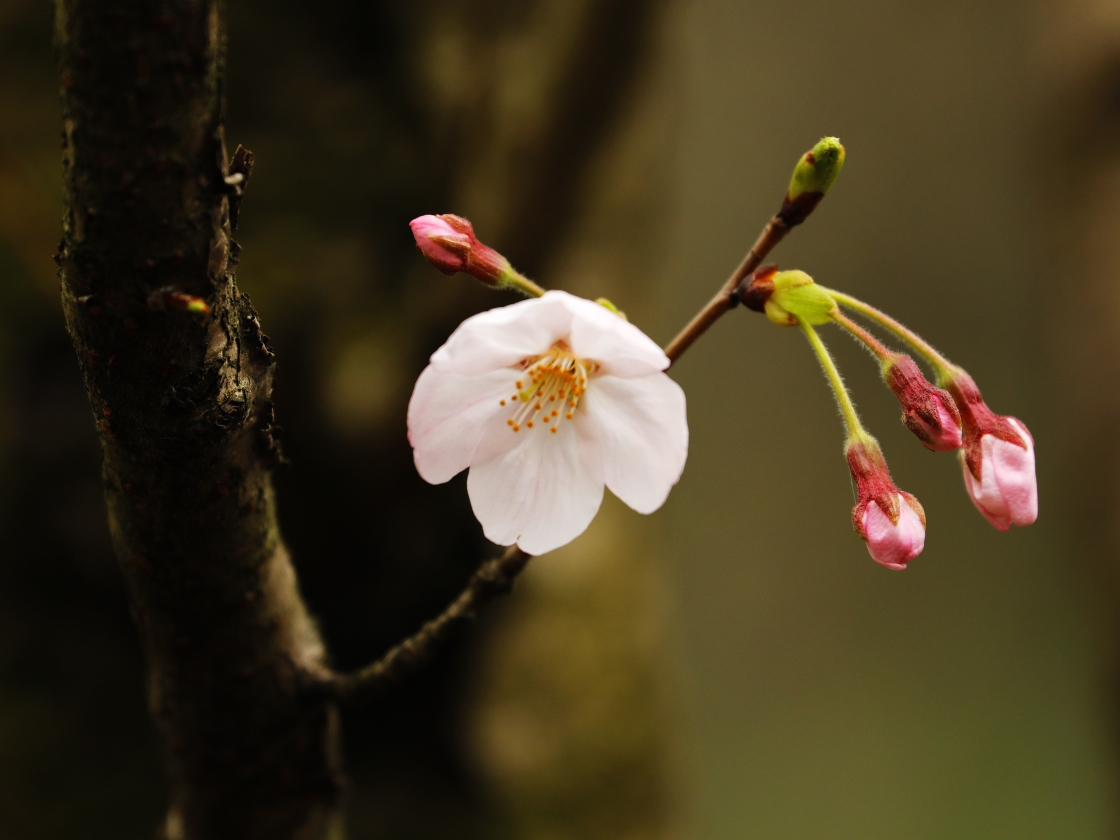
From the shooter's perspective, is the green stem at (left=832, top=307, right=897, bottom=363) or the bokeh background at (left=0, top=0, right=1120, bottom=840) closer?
the green stem at (left=832, top=307, right=897, bottom=363)

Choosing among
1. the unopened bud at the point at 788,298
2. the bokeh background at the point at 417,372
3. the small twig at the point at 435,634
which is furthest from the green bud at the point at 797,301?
the bokeh background at the point at 417,372

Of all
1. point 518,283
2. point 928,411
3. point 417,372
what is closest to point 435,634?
point 518,283

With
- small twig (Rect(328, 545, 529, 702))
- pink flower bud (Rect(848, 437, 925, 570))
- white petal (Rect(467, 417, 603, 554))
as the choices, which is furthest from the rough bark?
pink flower bud (Rect(848, 437, 925, 570))

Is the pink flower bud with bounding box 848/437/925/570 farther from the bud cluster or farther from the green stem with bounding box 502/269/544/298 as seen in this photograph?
the green stem with bounding box 502/269/544/298

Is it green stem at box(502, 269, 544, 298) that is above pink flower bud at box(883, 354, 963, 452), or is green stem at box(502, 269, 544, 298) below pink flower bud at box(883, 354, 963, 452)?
below

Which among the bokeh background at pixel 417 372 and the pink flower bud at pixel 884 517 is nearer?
the pink flower bud at pixel 884 517

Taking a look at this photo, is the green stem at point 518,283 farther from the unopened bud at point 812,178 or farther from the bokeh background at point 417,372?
the bokeh background at point 417,372
